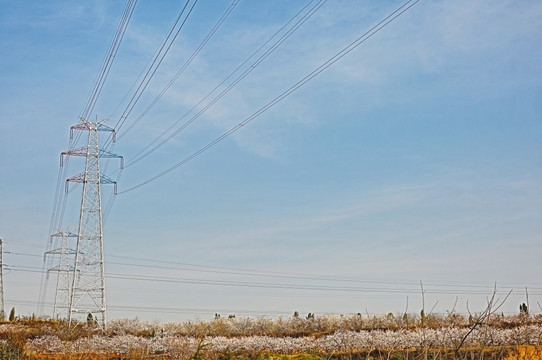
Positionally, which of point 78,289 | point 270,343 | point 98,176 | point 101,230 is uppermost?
point 98,176

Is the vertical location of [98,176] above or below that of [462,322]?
above

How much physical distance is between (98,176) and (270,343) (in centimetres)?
1475

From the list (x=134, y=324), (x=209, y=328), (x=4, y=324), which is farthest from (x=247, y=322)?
(x=4, y=324)

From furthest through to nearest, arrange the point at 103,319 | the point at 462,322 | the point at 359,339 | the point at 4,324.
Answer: the point at 4,324 → the point at 103,319 → the point at 462,322 → the point at 359,339

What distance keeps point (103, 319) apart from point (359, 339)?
1508 centimetres

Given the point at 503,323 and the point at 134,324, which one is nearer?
the point at 503,323

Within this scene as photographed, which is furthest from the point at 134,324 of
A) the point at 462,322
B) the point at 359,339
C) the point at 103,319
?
the point at 462,322

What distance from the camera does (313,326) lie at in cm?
3388

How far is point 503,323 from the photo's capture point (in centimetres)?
2836

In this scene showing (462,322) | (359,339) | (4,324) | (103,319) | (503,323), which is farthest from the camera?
(4,324)

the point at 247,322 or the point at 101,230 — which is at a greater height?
the point at 101,230

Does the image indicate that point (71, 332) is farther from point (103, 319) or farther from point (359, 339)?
point (359, 339)

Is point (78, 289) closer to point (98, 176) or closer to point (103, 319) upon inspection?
point (103, 319)

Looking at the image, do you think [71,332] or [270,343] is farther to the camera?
[71,332]
